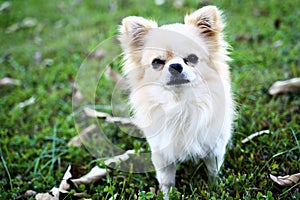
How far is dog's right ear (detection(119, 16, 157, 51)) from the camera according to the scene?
251 centimetres

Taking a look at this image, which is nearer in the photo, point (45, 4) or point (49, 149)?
point (49, 149)

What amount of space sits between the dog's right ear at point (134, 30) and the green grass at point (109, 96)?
2.68 ft

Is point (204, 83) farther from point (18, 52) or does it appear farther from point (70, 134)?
point (18, 52)

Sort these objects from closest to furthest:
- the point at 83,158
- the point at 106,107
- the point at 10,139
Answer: the point at 83,158, the point at 10,139, the point at 106,107

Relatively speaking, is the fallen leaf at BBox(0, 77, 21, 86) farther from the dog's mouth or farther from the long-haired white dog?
the dog's mouth

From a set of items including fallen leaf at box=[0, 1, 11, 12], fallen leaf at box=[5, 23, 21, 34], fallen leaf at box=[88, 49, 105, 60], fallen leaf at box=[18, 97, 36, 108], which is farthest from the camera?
fallen leaf at box=[0, 1, 11, 12]

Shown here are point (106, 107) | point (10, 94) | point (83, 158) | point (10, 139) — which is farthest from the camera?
point (10, 94)

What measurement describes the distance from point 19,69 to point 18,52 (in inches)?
19.9

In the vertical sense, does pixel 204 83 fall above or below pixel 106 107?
above

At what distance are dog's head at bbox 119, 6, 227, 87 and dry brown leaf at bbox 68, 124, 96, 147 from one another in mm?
876

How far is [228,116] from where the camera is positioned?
8.38ft

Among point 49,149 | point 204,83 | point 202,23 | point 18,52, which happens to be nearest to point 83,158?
point 49,149

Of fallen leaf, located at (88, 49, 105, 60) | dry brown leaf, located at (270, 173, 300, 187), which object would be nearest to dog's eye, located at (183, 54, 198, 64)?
dry brown leaf, located at (270, 173, 300, 187)

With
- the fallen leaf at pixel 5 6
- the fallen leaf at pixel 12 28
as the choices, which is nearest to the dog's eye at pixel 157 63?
the fallen leaf at pixel 12 28
